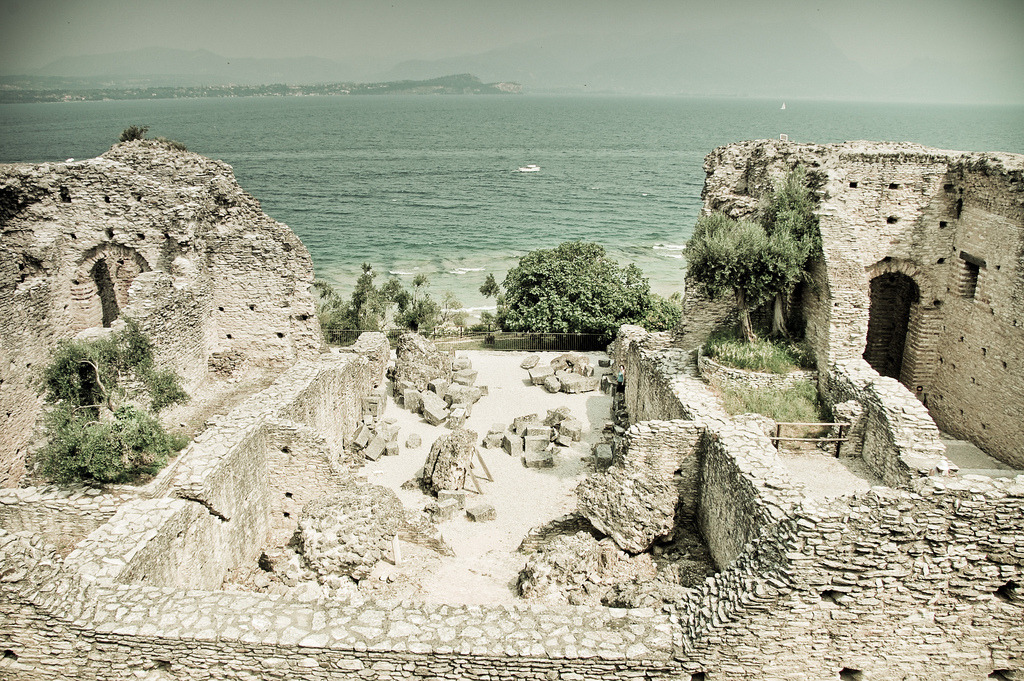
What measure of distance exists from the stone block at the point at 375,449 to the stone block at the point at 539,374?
665cm

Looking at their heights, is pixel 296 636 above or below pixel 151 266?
below

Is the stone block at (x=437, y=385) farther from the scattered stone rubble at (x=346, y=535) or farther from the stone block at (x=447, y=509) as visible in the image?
the scattered stone rubble at (x=346, y=535)

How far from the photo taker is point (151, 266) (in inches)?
671

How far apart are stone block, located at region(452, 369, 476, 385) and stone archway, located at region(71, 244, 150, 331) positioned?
9188mm

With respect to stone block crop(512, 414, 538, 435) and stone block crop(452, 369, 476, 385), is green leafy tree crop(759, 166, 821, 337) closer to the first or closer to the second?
stone block crop(512, 414, 538, 435)

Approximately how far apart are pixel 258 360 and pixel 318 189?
80.7 metres

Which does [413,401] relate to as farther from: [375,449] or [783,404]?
[783,404]

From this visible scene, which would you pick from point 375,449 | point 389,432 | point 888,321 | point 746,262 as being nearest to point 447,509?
point 375,449

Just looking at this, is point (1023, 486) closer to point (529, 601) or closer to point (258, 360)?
point (529, 601)

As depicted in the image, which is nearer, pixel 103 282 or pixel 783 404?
pixel 783 404

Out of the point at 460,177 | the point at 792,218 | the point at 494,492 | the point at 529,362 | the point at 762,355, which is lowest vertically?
the point at 494,492

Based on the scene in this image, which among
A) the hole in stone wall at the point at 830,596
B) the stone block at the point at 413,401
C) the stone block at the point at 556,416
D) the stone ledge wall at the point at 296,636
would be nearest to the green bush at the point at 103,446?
the stone ledge wall at the point at 296,636

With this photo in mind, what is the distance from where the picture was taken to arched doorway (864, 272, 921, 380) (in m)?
17.6

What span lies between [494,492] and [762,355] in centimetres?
641
